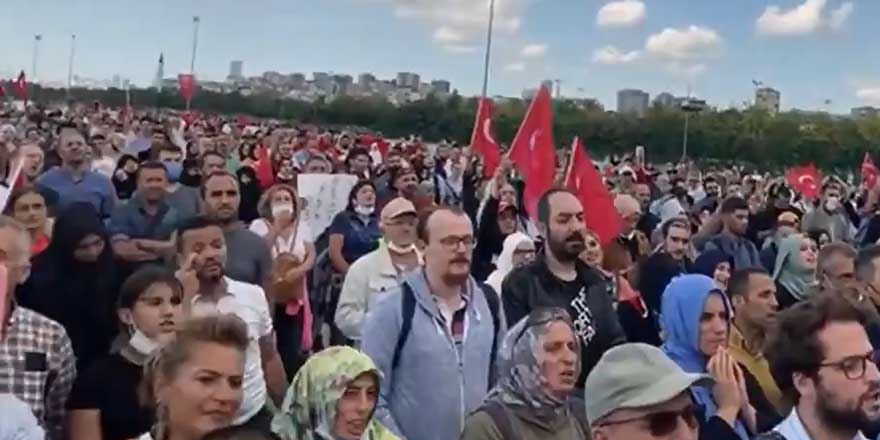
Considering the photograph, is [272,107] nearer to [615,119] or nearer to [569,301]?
[615,119]

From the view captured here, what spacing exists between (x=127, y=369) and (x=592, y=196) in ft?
14.1

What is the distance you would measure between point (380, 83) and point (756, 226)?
10571cm

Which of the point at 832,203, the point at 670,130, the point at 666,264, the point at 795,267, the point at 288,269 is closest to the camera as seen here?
the point at 288,269

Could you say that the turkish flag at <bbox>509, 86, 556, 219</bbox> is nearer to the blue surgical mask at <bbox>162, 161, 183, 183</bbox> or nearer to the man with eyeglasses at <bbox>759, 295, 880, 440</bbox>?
the blue surgical mask at <bbox>162, 161, 183, 183</bbox>

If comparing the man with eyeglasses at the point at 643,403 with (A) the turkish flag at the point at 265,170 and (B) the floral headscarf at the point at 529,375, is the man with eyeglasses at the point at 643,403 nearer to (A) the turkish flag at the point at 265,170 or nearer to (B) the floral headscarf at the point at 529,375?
(B) the floral headscarf at the point at 529,375

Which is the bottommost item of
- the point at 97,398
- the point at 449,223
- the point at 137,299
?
the point at 97,398

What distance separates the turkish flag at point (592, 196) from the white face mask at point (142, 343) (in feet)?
12.0

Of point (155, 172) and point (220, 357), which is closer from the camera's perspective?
point (220, 357)

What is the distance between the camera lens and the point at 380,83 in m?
115

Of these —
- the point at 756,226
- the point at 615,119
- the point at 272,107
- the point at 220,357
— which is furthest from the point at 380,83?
the point at 220,357

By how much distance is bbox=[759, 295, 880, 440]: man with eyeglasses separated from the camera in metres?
3.03

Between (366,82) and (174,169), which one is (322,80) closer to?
(366,82)

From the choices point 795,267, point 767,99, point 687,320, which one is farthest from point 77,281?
point 767,99

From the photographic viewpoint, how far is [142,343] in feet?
13.6
